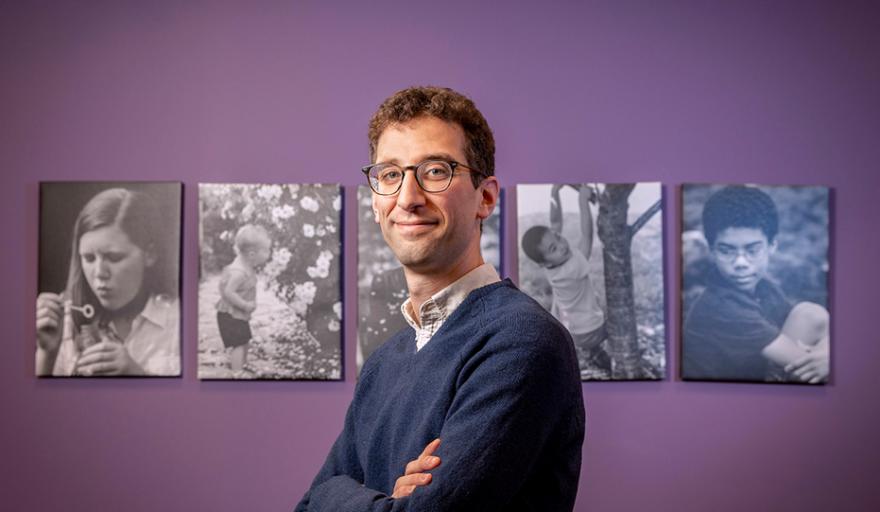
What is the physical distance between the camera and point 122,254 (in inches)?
107

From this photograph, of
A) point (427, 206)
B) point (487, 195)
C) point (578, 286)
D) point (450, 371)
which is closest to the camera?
point (450, 371)

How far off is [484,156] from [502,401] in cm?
53

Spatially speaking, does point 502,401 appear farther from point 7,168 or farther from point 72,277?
point 7,168

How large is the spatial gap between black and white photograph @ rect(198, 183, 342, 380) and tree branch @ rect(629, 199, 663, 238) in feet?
3.51

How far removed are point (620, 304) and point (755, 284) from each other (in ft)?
1.62

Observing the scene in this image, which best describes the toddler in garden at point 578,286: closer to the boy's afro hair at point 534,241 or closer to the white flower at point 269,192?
the boy's afro hair at point 534,241

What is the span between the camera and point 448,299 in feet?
4.81

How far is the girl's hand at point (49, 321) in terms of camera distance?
8.91 feet

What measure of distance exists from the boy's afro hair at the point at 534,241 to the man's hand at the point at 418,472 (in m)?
1.47

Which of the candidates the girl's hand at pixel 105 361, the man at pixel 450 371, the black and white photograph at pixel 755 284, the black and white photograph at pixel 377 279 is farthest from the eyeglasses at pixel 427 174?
the girl's hand at pixel 105 361

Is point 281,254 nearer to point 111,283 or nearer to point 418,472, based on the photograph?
point 111,283

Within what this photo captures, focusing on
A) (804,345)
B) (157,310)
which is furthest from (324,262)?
(804,345)

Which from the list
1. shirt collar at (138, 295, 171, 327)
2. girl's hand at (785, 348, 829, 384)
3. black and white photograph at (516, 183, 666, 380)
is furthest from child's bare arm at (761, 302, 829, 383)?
shirt collar at (138, 295, 171, 327)

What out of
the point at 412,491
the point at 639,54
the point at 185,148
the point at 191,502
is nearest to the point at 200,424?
the point at 191,502
